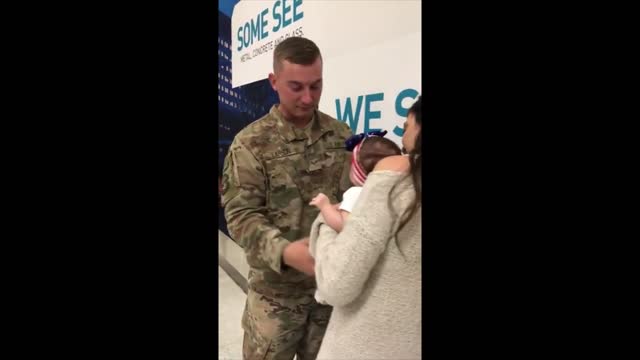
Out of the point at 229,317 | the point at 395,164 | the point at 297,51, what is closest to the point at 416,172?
the point at 395,164

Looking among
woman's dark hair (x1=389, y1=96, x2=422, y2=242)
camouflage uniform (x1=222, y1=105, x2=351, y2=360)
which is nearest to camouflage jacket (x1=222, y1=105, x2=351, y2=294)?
camouflage uniform (x1=222, y1=105, x2=351, y2=360)

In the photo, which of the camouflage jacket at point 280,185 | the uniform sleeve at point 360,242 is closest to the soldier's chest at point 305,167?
the camouflage jacket at point 280,185

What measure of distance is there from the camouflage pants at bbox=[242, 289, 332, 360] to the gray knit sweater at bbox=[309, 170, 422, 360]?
83mm

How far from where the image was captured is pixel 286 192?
0.63 m

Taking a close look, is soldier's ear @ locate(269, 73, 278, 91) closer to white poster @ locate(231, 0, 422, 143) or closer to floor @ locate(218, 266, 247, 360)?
white poster @ locate(231, 0, 422, 143)

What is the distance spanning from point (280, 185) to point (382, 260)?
0.19 meters

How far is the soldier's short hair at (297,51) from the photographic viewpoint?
60cm

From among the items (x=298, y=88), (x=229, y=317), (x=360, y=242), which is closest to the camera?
(x=360, y=242)

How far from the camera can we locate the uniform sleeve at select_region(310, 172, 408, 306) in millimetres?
497

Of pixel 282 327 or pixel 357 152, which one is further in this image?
pixel 282 327

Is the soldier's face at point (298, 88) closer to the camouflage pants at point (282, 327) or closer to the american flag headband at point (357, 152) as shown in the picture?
the american flag headband at point (357, 152)

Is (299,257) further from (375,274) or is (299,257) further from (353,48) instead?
(353,48)

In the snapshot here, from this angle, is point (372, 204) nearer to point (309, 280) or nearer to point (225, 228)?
point (309, 280)

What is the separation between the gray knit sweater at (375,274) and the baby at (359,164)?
15 millimetres
